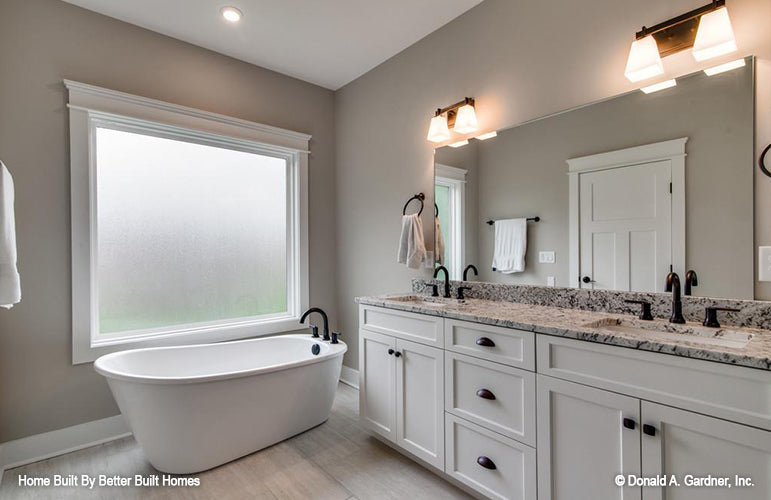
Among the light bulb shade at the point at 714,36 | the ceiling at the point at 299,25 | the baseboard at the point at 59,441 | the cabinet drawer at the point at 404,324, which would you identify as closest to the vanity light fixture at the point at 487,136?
the ceiling at the point at 299,25

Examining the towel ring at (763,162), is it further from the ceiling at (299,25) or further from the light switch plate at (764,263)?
the ceiling at (299,25)

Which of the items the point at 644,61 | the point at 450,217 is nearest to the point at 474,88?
the point at 450,217

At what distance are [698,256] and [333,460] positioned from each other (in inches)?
83.3

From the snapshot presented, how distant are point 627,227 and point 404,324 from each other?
122cm

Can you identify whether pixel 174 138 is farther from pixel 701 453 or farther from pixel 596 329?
pixel 701 453

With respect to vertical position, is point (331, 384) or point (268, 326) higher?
point (268, 326)

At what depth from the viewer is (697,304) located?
152 cm

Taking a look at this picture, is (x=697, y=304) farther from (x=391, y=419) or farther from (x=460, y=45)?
(x=460, y=45)

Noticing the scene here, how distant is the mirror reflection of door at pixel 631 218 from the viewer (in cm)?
159

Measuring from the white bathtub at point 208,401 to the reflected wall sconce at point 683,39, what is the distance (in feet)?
7.52

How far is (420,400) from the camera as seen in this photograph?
6.56 feet

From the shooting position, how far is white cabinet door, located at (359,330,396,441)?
218 cm

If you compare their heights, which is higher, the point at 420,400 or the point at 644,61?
the point at 644,61

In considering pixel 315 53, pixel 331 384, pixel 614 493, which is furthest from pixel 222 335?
pixel 614 493
